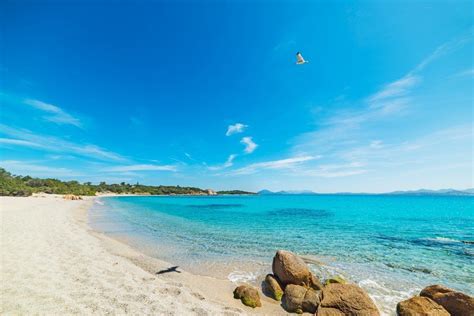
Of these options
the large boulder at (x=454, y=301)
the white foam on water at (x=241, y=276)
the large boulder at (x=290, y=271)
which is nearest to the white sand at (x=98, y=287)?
the white foam on water at (x=241, y=276)

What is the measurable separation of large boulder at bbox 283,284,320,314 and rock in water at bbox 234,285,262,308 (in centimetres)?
94

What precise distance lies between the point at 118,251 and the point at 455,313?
14.7 meters

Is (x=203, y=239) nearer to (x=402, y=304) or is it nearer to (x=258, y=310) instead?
(x=258, y=310)

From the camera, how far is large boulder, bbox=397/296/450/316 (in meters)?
6.08

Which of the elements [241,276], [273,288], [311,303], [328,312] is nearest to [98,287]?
[241,276]

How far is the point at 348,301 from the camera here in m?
6.34

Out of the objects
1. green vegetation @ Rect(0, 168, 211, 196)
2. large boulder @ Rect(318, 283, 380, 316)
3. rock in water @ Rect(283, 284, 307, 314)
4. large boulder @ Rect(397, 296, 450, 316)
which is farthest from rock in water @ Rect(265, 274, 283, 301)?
green vegetation @ Rect(0, 168, 211, 196)

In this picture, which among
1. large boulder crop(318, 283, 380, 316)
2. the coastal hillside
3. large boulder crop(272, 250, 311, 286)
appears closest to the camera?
large boulder crop(318, 283, 380, 316)

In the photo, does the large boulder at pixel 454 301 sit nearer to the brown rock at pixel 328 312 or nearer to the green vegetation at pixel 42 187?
the brown rock at pixel 328 312

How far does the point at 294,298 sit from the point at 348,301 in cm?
162

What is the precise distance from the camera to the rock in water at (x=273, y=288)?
7848 mm

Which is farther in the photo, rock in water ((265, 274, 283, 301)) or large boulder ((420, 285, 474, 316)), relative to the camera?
rock in water ((265, 274, 283, 301))

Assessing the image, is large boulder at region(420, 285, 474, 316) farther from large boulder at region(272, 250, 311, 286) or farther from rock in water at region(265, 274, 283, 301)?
rock in water at region(265, 274, 283, 301)

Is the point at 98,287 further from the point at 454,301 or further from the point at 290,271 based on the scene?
the point at 454,301
